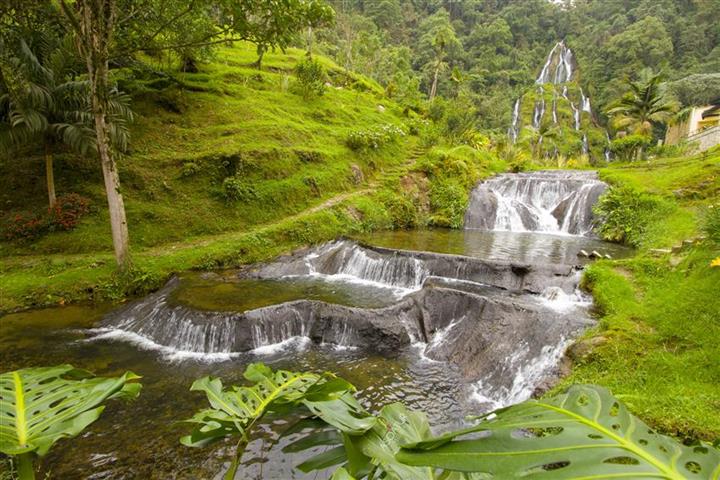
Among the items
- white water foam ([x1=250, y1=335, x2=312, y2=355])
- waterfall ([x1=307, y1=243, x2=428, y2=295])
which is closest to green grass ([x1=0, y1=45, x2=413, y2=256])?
waterfall ([x1=307, y1=243, x2=428, y2=295])

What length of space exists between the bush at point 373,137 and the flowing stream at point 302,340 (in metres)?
9.89

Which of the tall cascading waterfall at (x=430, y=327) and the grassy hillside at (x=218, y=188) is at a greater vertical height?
the grassy hillside at (x=218, y=188)

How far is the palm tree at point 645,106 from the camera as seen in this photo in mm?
23703

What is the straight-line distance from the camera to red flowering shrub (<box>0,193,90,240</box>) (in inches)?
384

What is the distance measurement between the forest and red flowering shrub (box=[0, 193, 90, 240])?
66 mm

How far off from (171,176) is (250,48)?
937 inches

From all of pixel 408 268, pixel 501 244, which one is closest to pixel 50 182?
pixel 408 268

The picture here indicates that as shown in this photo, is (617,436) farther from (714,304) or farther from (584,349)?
(714,304)

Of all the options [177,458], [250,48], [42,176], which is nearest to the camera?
[177,458]

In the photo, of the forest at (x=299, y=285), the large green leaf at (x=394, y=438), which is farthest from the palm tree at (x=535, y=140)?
the large green leaf at (x=394, y=438)

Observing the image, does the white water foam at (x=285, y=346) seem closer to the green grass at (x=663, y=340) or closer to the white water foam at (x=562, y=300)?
the green grass at (x=663, y=340)

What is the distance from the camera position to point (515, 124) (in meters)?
45.1

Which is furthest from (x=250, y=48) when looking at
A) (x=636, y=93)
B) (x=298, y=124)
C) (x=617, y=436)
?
(x=617, y=436)

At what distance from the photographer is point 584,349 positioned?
539 cm
